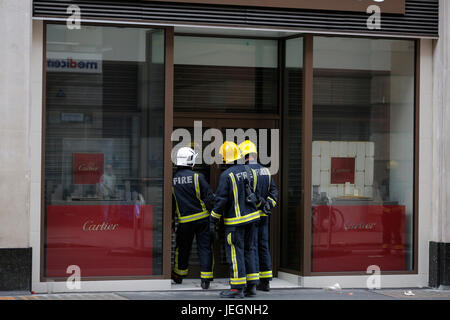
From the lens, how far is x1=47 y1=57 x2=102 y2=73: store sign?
9.84m

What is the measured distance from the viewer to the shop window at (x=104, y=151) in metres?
9.81

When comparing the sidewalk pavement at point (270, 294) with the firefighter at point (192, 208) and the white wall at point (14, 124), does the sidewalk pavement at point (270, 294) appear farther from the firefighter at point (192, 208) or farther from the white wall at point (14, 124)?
the white wall at point (14, 124)

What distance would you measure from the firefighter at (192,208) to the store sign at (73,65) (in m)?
1.69

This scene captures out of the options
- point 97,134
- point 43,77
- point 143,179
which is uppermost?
point 43,77

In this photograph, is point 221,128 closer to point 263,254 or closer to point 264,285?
point 263,254

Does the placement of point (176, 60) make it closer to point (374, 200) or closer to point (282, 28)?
point (282, 28)

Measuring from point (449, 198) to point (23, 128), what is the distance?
621 cm

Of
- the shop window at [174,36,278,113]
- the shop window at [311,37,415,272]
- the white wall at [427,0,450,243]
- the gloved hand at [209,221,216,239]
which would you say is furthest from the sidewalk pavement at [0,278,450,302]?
the shop window at [174,36,278,113]

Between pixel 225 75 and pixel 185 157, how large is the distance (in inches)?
69.3

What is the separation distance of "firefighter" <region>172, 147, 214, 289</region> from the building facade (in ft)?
0.66

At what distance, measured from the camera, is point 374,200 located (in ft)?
36.1

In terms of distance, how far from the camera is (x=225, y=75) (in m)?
11.3

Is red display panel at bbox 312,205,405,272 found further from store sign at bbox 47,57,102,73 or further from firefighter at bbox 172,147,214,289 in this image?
store sign at bbox 47,57,102,73

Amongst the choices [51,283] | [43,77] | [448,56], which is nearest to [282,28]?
[448,56]
